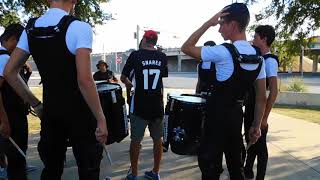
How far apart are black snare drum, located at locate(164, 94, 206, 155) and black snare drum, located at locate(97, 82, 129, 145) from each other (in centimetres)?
54

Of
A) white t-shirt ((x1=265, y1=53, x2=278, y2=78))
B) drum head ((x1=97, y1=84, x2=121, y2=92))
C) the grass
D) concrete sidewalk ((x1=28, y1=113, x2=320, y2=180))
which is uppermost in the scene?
white t-shirt ((x1=265, y1=53, x2=278, y2=78))

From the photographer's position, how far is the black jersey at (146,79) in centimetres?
541

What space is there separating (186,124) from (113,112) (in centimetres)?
77

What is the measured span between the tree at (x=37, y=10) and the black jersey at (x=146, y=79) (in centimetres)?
570

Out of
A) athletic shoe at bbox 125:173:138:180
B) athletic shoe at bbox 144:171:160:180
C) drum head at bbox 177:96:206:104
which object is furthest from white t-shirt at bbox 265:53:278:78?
athletic shoe at bbox 125:173:138:180

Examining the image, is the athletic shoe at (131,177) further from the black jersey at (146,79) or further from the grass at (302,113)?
the grass at (302,113)

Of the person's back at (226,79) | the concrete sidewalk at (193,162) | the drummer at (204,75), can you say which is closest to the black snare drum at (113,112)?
the person's back at (226,79)

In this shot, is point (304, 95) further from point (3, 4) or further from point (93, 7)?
point (3, 4)

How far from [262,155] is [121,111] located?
182 cm

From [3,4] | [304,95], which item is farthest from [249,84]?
[304,95]

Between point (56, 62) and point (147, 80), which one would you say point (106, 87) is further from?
point (56, 62)

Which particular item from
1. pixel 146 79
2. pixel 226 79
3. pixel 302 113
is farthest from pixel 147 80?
pixel 302 113

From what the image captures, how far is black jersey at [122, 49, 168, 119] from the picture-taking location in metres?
5.41

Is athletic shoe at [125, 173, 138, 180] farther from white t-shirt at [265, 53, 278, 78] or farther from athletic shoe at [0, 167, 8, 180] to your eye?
white t-shirt at [265, 53, 278, 78]
